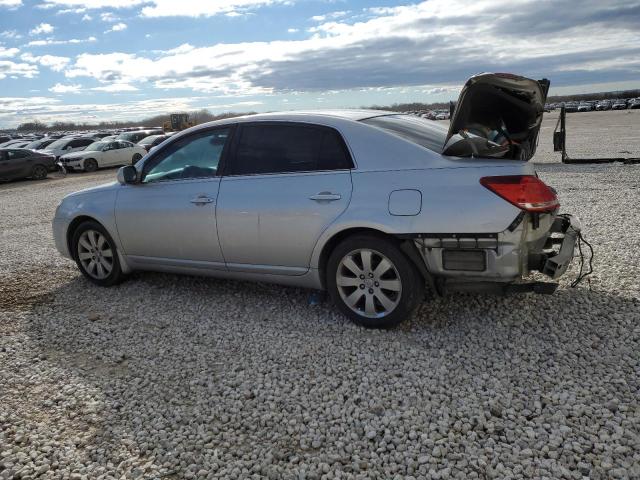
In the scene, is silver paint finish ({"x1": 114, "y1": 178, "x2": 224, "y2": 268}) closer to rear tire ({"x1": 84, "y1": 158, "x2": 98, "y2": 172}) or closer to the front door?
the front door

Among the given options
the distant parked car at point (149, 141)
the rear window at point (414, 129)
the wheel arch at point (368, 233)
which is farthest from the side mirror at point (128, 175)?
the distant parked car at point (149, 141)

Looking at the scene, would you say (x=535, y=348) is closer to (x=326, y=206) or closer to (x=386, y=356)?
(x=386, y=356)

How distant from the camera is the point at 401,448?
2717mm

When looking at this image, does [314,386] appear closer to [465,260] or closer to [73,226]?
[465,260]

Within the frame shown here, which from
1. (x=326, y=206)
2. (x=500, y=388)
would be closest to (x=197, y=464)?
(x=500, y=388)

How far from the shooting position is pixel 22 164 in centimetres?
2133

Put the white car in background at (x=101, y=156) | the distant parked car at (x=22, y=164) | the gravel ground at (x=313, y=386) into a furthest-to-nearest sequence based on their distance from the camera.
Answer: the white car in background at (x=101, y=156)
the distant parked car at (x=22, y=164)
the gravel ground at (x=313, y=386)

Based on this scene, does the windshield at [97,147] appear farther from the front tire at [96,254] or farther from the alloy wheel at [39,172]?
the front tire at [96,254]

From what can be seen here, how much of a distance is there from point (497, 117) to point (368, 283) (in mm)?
1845

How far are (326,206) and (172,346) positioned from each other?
161 cm

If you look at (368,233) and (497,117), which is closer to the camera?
(368,233)

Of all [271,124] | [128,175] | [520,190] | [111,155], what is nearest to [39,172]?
[111,155]

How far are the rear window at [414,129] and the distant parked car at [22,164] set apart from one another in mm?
20873

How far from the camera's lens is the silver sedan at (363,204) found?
364cm
